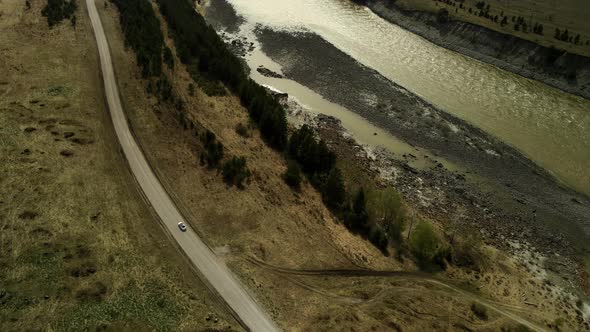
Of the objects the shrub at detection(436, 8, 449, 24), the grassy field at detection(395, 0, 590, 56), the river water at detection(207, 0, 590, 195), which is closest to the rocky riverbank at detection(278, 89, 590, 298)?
the river water at detection(207, 0, 590, 195)

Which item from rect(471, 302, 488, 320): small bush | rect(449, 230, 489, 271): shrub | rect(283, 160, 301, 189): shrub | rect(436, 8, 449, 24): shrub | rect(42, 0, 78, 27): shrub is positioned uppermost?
rect(436, 8, 449, 24): shrub

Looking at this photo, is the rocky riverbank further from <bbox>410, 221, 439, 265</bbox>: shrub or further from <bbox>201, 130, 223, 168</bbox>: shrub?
<bbox>201, 130, 223, 168</bbox>: shrub


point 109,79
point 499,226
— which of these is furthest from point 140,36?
point 499,226

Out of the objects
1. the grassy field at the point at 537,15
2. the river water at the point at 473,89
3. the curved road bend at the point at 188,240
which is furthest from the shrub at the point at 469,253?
the grassy field at the point at 537,15

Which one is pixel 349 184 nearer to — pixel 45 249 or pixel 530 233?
pixel 530 233

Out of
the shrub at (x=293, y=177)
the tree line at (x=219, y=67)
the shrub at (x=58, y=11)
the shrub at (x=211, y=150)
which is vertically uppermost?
the shrub at (x=58, y=11)

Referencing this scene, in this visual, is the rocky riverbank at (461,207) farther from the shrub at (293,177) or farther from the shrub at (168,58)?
the shrub at (168,58)
